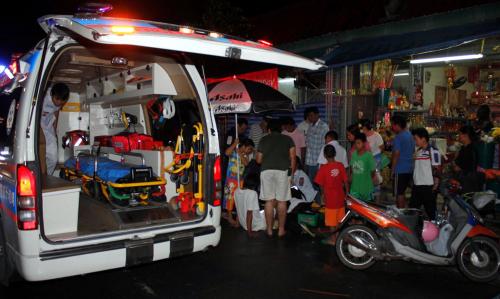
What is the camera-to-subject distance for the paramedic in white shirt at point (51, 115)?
5.58m

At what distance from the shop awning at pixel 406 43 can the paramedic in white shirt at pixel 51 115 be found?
188 inches

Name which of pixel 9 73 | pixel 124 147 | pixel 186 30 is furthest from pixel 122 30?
pixel 124 147

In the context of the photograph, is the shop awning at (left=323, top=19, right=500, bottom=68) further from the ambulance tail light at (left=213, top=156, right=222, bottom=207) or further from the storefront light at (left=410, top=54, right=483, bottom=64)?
the ambulance tail light at (left=213, top=156, right=222, bottom=207)

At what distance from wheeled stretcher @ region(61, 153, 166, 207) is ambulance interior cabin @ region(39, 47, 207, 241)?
0.04ft

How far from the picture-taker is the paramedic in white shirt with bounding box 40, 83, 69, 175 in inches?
220

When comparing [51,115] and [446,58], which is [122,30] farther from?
[446,58]

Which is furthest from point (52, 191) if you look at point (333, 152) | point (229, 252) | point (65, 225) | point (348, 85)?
point (348, 85)

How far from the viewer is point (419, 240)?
504 cm

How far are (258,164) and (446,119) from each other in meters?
5.60

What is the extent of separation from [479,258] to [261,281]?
242 centimetres

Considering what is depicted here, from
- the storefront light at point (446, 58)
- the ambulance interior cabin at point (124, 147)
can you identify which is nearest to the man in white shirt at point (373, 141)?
the storefront light at point (446, 58)

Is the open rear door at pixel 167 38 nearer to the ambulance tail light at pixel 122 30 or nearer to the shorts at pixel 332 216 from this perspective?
the ambulance tail light at pixel 122 30

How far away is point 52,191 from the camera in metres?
3.98

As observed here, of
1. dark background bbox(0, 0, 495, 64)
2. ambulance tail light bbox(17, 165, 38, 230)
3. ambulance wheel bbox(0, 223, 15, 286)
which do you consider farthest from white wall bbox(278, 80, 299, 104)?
ambulance tail light bbox(17, 165, 38, 230)
